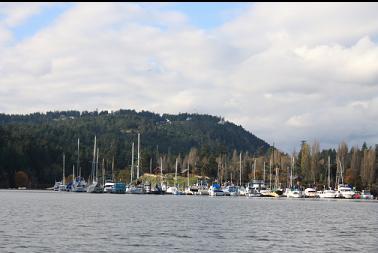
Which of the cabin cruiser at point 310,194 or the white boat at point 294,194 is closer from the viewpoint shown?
the white boat at point 294,194

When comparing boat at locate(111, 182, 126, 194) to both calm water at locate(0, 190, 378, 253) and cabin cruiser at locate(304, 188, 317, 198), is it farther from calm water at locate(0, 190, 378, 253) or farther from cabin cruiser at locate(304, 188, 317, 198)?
calm water at locate(0, 190, 378, 253)

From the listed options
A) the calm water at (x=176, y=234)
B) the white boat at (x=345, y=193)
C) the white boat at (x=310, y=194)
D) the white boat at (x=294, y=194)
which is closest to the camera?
the calm water at (x=176, y=234)

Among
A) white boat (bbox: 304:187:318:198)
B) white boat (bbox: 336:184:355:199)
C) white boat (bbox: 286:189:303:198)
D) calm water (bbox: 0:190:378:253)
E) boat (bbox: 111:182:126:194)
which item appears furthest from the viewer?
boat (bbox: 111:182:126:194)

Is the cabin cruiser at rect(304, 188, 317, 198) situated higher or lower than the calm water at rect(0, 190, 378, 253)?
higher

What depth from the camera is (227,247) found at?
48.8 metres

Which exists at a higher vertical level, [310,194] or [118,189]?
[118,189]

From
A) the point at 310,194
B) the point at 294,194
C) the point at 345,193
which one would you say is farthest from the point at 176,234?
the point at 310,194

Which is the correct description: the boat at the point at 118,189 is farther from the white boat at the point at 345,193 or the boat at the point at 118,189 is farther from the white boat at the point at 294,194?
the white boat at the point at 345,193

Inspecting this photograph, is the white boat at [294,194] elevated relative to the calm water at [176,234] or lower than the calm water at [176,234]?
elevated

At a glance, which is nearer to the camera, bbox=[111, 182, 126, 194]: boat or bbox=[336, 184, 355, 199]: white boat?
bbox=[336, 184, 355, 199]: white boat

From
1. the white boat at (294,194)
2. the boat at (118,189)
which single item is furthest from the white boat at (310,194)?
the boat at (118,189)

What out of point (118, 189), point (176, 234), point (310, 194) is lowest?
point (176, 234)

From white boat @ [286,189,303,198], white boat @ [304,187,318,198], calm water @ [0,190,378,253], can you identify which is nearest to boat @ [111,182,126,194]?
white boat @ [286,189,303,198]

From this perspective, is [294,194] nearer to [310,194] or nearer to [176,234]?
[310,194]
